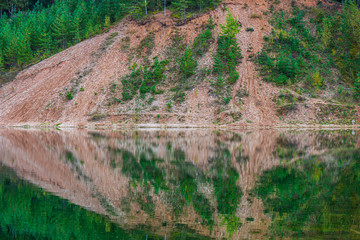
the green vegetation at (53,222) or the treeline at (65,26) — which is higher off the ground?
the green vegetation at (53,222)

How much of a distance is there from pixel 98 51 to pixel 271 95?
117 ft

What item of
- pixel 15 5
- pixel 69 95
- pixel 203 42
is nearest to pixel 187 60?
pixel 203 42

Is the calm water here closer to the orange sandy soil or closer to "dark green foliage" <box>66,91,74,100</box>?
the orange sandy soil

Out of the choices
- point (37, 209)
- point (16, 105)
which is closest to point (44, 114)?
point (16, 105)

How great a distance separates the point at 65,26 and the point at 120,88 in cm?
2984

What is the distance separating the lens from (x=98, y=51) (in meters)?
69.6

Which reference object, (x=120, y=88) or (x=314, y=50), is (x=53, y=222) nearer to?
(x=120, y=88)

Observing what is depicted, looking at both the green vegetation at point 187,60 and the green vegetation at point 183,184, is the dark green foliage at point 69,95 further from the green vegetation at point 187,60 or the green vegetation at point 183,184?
the green vegetation at point 183,184

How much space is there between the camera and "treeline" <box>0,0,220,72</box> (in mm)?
74062

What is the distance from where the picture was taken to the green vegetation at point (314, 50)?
5862cm

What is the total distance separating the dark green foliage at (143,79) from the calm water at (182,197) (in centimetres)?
3858

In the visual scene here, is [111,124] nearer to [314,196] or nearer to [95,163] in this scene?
[95,163]

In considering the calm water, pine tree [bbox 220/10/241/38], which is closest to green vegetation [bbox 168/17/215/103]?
pine tree [bbox 220/10/241/38]

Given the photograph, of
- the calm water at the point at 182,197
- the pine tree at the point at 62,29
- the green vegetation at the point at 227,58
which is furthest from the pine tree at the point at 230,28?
the calm water at the point at 182,197
